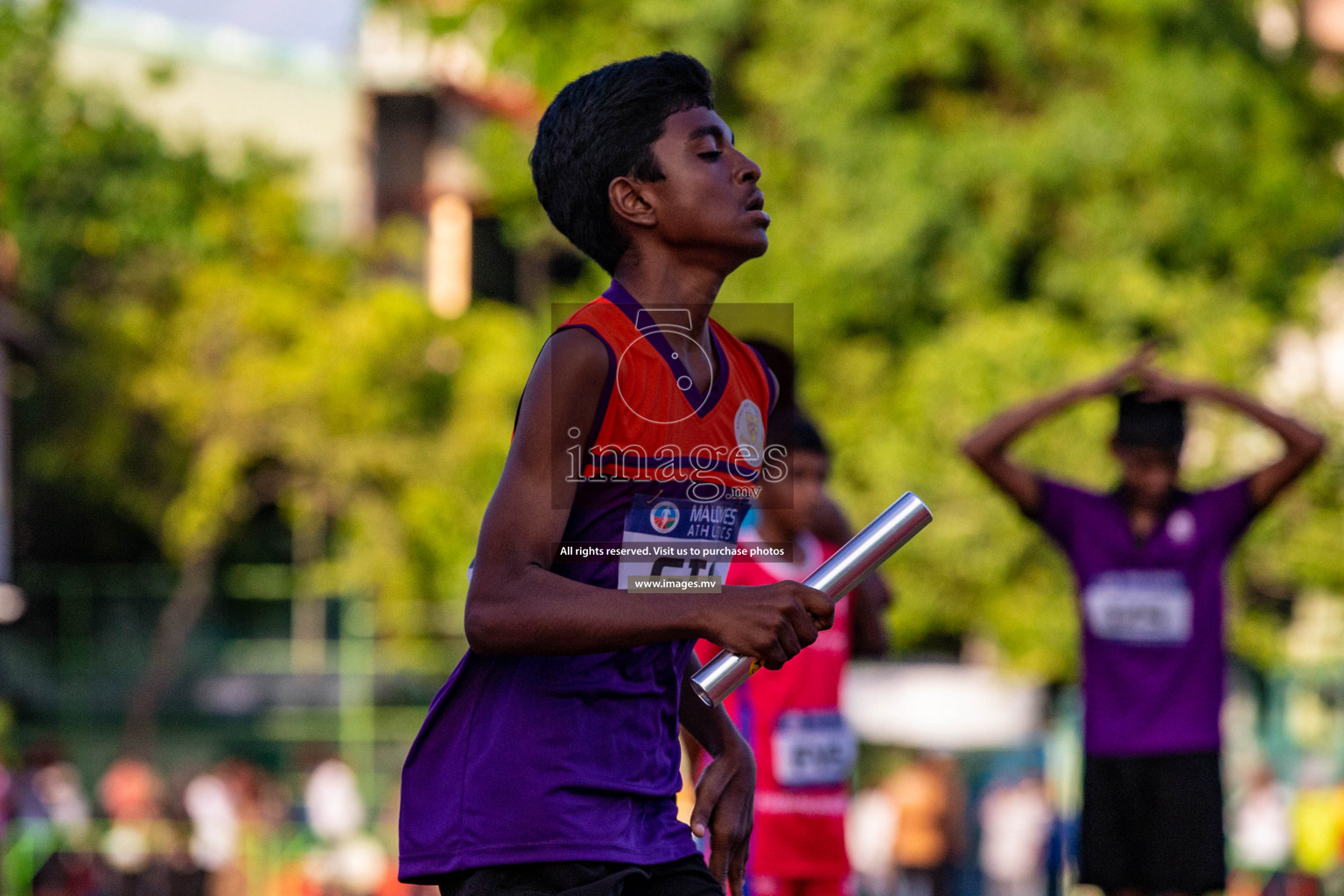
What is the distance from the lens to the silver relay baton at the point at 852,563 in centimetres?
301

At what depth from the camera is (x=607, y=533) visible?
3047 mm

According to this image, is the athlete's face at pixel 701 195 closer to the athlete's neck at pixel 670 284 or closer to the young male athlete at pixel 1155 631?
the athlete's neck at pixel 670 284

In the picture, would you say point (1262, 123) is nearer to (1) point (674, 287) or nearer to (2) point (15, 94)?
(2) point (15, 94)

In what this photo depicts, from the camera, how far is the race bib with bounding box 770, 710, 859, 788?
21.5 ft

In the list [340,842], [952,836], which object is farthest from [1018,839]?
[340,842]

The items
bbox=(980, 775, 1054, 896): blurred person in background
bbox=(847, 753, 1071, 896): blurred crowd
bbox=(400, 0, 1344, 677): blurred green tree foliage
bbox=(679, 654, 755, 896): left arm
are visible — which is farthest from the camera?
bbox=(400, 0, 1344, 677): blurred green tree foliage

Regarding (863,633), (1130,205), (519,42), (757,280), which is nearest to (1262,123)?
(1130,205)

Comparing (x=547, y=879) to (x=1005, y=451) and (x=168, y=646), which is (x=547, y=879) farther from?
(x=168, y=646)

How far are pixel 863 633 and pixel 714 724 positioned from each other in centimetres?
351

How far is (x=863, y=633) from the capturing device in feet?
22.8

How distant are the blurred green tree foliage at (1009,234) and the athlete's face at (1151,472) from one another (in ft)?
38.4

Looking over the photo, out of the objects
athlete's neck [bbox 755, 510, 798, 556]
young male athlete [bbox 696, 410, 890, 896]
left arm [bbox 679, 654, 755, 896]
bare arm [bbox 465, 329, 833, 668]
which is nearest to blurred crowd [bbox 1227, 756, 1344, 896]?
young male athlete [bbox 696, 410, 890, 896]

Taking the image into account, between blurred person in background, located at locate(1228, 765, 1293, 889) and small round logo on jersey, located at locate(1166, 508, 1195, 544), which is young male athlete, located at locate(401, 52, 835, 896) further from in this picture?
blurred person in background, located at locate(1228, 765, 1293, 889)

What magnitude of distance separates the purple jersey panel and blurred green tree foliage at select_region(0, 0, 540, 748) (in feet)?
57.0
